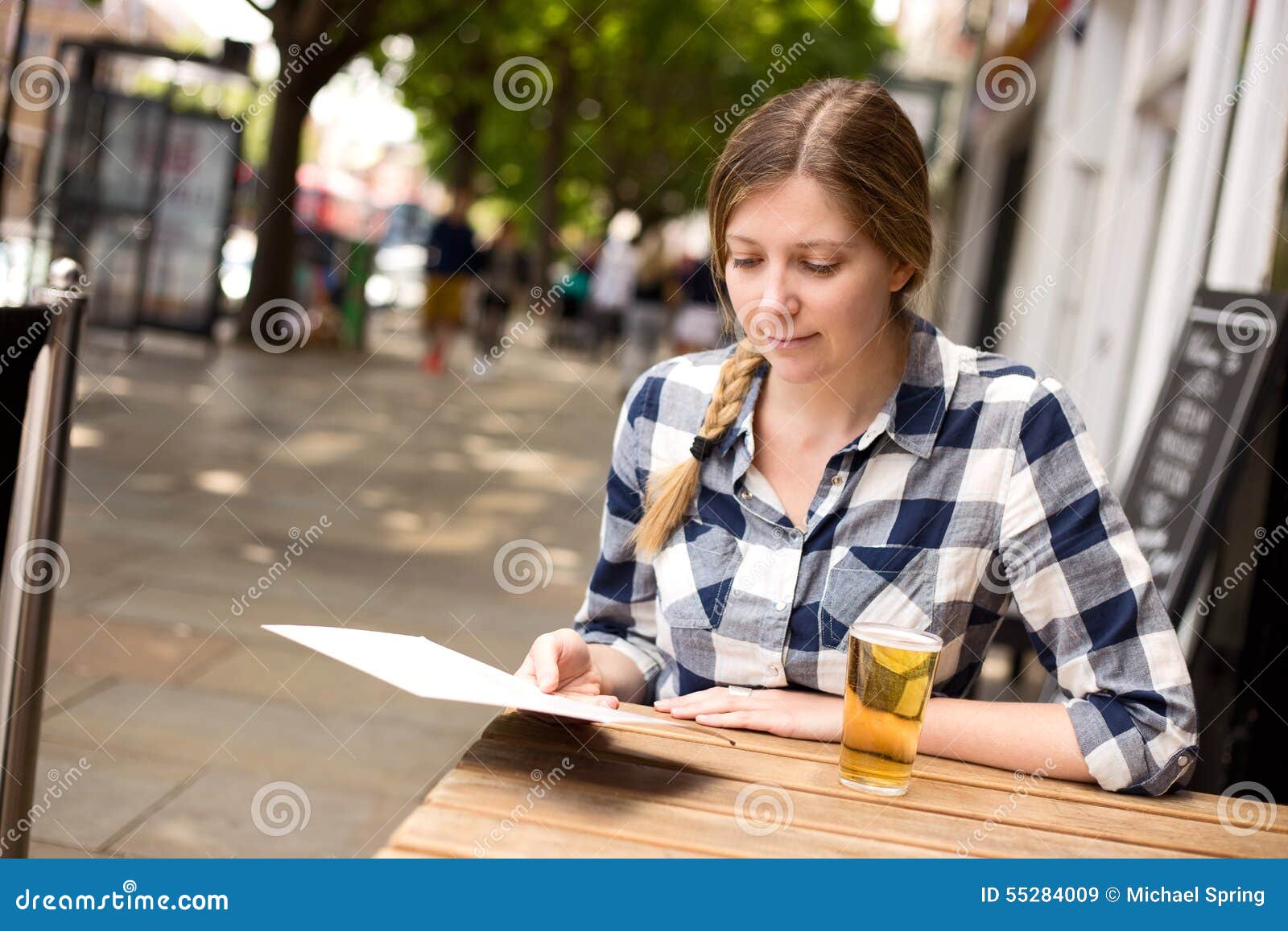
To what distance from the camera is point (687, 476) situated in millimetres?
1876

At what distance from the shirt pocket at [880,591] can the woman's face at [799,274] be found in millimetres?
258

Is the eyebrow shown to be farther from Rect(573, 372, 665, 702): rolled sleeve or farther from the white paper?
the white paper

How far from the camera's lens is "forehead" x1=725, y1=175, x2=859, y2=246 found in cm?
172

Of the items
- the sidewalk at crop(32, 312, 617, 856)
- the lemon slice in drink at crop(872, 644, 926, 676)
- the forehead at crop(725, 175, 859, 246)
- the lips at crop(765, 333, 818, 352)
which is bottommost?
the sidewalk at crop(32, 312, 617, 856)

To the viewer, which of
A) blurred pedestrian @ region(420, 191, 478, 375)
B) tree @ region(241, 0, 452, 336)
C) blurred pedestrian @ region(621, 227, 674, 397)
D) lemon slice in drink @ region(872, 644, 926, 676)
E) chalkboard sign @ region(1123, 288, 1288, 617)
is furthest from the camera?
blurred pedestrian @ region(621, 227, 674, 397)

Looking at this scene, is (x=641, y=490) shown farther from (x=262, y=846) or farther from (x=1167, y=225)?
(x=1167, y=225)

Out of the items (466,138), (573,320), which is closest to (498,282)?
(573,320)

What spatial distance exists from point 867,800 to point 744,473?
1.88ft

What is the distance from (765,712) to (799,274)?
547 mm

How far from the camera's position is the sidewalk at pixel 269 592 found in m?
3.38

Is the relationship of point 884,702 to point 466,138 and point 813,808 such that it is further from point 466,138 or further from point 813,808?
point 466,138

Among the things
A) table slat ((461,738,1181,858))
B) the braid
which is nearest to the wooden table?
table slat ((461,738,1181,858))

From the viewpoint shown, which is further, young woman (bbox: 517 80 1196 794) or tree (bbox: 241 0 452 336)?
tree (bbox: 241 0 452 336)
